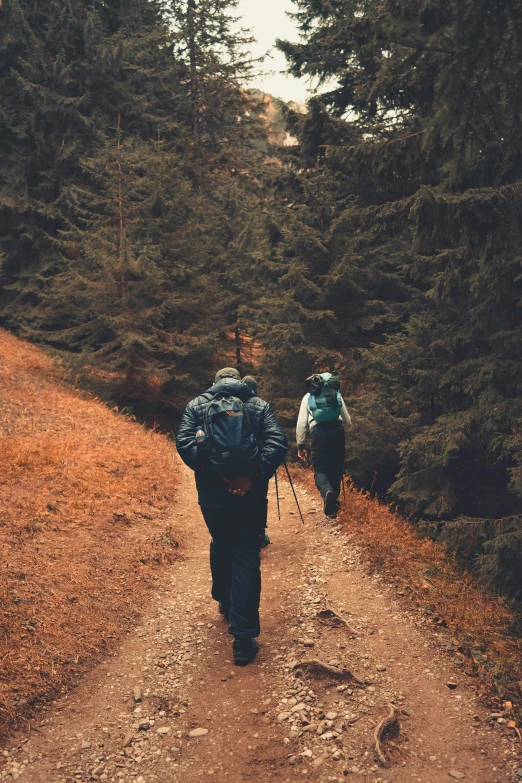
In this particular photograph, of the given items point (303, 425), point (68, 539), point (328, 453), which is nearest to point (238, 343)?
point (303, 425)

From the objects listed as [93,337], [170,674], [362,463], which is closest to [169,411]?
[93,337]

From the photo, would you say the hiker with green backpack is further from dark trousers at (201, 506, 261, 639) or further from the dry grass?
dark trousers at (201, 506, 261, 639)

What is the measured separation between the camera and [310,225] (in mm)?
15453

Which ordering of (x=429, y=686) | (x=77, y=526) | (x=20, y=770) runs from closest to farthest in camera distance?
(x=20, y=770) → (x=429, y=686) → (x=77, y=526)

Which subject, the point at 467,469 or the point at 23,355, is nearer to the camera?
the point at 467,469

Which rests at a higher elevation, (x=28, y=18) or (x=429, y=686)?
(x=28, y=18)

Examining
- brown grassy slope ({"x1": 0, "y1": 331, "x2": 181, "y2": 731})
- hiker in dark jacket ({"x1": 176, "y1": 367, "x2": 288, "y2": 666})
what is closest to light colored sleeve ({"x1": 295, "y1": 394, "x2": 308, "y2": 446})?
brown grassy slope ({"x1": 0, "y1": 331, "x2": 181, "y2": 731})

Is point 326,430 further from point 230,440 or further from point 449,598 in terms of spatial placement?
point 230,440

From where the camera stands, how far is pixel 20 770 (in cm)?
392

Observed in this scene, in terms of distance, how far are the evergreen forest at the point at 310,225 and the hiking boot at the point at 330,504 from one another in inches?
56.6

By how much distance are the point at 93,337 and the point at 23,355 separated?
3.26 m

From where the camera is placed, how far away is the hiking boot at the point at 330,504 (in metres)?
8.55

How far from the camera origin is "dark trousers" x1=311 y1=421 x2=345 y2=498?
8328 mm

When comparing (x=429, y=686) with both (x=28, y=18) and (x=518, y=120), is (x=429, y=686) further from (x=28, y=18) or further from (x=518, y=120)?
(x=28, y=18)
